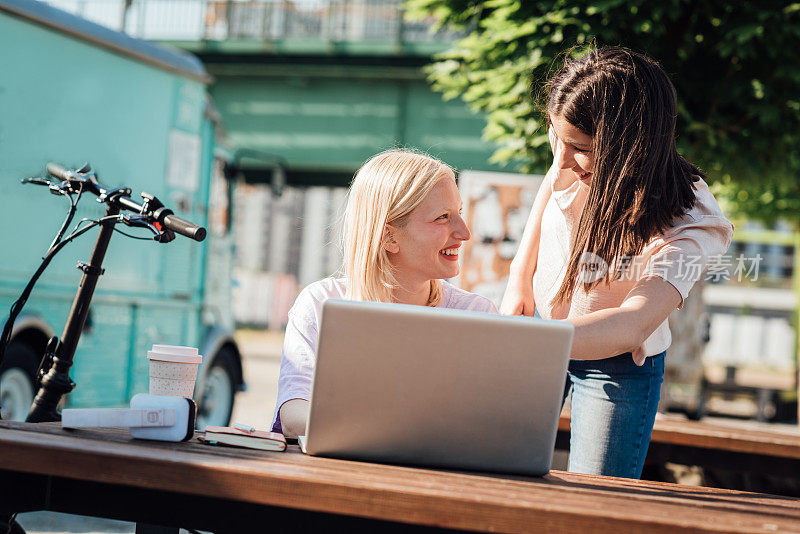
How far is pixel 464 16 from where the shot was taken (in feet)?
23.4

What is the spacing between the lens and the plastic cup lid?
196cm

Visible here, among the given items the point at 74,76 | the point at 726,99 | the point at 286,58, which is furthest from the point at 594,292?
the point at 286,58

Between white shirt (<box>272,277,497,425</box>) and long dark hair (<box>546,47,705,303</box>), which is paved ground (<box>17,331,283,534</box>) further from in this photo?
long dark hair (<box>546,47,705,303</box>)

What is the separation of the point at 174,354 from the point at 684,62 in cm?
572

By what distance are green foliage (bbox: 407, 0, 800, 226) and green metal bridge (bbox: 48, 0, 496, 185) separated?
24.6ft

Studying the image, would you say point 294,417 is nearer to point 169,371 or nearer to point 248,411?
point 169,371

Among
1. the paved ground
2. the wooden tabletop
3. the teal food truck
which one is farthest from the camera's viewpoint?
the teal food truck

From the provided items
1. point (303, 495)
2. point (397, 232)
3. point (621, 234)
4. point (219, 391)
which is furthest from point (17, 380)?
point (303, 495)

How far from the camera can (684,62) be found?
268 inches

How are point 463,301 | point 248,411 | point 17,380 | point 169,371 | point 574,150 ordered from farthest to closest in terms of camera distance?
1. point 248,411
2. point 17,380
3. point 463,301
4. point 574,150
5. point 169,371

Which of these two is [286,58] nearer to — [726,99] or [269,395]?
[269,395]

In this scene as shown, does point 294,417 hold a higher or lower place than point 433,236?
lower

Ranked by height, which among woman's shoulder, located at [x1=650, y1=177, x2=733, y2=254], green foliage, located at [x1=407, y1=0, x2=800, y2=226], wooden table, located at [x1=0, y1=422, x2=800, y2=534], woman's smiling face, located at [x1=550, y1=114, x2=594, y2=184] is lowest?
wooden table, located at [x1=0, y1=422, x2=800, y2=534]

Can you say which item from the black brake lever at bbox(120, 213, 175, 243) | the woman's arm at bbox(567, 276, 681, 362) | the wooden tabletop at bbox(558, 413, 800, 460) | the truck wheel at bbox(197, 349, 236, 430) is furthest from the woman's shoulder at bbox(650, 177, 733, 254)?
the truck wheel at bbox(197, 349, 236, 430)
